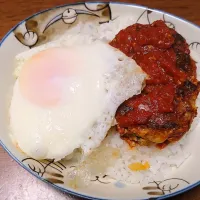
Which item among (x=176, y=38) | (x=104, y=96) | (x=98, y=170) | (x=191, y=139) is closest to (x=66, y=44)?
(x=104, y=96)

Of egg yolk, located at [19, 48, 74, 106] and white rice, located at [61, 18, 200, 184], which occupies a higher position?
egg yolk, located at [19, 48, 74, 106]

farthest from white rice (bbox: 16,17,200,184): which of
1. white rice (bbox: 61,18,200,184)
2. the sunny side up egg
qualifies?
the sunny side up egg

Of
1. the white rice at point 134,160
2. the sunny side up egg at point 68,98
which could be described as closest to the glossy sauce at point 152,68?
the sunny side up egg at point 68,98

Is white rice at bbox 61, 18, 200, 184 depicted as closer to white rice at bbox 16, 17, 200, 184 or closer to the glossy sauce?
white rice at bbox 16, 17, 200, 184

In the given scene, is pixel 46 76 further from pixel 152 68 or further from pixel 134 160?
pixel 134 160

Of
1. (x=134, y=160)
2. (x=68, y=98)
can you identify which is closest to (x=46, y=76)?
(x=68, y=98)

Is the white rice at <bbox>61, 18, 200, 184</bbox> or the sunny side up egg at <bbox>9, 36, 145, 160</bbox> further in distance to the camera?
the white rice at <bbox>61, 18, 200, 184</bbox>

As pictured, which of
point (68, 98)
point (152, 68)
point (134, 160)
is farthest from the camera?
point (134, 160)
